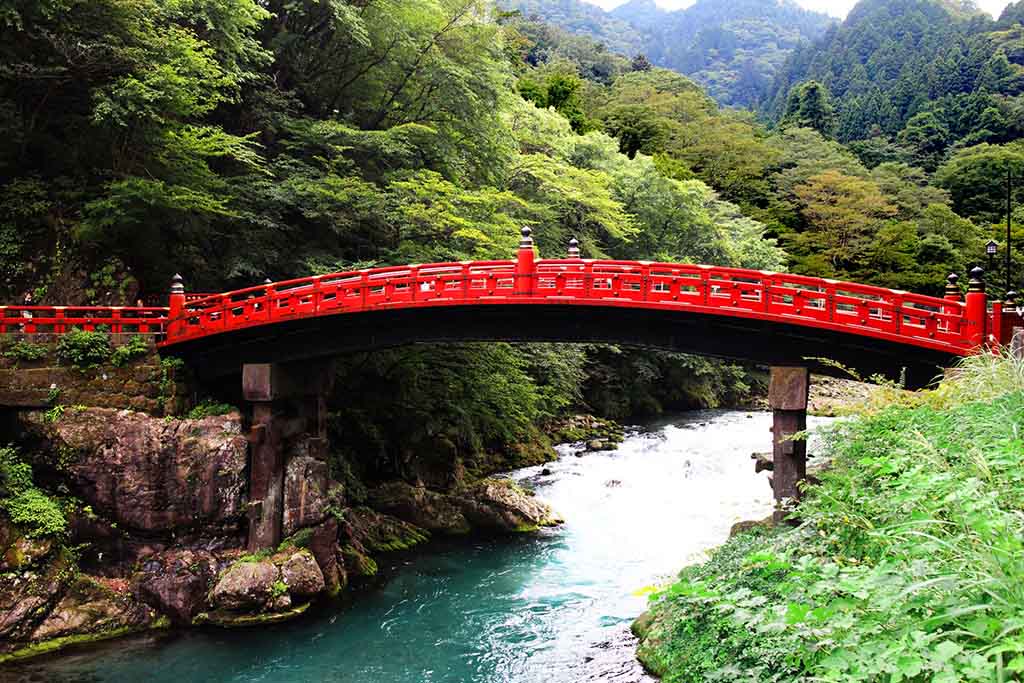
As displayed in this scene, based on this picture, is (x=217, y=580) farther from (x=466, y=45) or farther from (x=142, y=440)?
(x=466, y=45)

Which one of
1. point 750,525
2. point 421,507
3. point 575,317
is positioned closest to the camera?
point 750,525

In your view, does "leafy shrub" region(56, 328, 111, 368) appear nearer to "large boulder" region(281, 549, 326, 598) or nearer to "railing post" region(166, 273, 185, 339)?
"railing post" region(166, 273, 185, 339)

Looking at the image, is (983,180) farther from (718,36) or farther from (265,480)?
(718,36)

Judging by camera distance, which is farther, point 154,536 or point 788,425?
point 154,536

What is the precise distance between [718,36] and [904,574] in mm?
185558

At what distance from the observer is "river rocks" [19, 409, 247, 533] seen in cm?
1628

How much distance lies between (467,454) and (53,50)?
55.8 feet

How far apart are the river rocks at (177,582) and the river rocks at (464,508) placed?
A: 634 cm

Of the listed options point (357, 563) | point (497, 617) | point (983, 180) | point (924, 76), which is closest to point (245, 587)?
point (357, 563)

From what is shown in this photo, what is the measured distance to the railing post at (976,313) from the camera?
13.8 meters

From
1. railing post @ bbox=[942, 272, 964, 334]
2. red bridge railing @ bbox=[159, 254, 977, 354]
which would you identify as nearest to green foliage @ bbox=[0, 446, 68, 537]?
red bridge railing @ bbox=[159, 254, 977, 354]

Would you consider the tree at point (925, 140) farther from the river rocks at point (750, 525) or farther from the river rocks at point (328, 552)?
the river rocks at point (328, 552)

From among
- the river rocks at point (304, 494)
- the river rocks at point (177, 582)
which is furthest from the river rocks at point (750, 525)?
the river rocks at point (177, 582)

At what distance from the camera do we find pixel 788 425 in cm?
1564
